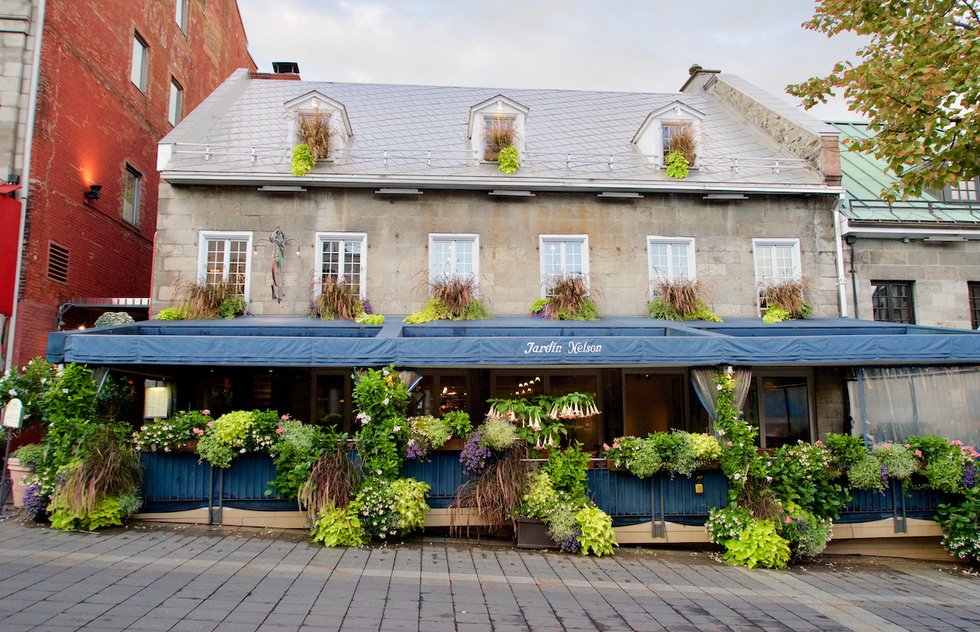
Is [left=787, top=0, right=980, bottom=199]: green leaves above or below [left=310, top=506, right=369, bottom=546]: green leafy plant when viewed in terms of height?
above

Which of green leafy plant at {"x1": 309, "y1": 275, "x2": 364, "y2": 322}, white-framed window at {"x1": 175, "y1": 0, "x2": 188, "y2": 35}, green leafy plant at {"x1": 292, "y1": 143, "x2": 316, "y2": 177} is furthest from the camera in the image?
white-framed window at {"x1": 175, "y1": 0, "x2": 188, "y2": 35}

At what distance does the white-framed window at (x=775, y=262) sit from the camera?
1288 centimetres

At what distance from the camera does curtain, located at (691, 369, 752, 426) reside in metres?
8.92

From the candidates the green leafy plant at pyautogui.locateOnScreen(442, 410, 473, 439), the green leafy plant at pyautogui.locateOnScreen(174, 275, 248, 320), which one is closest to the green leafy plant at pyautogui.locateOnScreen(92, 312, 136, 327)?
the green leafy plant at pyautogui.locateOnScreen(174, 275, 248, 320)

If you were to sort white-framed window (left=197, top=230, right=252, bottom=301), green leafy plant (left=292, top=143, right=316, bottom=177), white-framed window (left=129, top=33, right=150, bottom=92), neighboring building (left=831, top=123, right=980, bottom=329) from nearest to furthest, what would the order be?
white-framed window (left=197, top=230, right=252, bottom=301) < green leafy plant (left=292, top=143, right=316, bottom=177) < neighboring building (left=831, top=123, right=980, bottom=329) < white-framed window (left=129, top=33, right=150, bottom=92)

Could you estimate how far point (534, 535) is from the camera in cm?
830

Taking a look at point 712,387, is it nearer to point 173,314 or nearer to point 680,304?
point 680,304

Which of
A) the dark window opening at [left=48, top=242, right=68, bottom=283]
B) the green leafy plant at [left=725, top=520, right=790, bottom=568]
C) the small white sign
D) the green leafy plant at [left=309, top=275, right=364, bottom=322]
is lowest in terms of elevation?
the green leafy plant at [left=725, top=520, right=790, bottom=568]

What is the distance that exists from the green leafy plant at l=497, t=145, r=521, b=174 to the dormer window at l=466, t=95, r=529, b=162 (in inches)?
13.2

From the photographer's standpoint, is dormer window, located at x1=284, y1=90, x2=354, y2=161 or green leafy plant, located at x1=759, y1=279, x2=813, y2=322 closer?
green leafy plant, located at x1=759, y1=279, x2=813, y2=322

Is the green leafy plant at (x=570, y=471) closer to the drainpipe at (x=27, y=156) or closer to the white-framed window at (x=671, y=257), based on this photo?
the white-framed window at (x=671, y=257)

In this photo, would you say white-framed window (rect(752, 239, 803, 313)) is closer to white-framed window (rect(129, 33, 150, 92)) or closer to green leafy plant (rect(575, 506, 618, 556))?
green leafy plant (rect(575, 506, 618, 556))

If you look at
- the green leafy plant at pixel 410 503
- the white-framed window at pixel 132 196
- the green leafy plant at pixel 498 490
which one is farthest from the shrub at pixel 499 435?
the white-framed window at pixel 132 196

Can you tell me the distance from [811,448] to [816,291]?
5.42 meters
